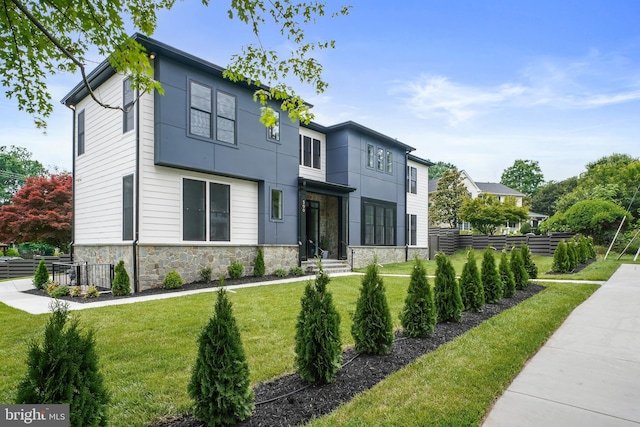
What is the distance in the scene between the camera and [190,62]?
9.53m

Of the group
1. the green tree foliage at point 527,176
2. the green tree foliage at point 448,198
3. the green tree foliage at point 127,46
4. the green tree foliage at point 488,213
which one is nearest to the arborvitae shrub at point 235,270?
the green tree foliage at point 127,46

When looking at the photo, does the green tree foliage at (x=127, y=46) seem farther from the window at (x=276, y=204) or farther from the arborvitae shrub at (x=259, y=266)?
the window at (x=276, y=204)

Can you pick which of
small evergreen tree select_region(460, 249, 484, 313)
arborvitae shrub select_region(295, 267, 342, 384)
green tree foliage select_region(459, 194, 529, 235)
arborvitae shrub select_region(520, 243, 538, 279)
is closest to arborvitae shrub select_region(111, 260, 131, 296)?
arborvitae shrub select_region(295, 267, 342, 384)

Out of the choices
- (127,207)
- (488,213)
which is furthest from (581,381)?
(488,213)

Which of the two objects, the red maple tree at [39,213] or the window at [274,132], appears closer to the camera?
the window at [274,132]

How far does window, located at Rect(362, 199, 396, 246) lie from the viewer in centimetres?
1582

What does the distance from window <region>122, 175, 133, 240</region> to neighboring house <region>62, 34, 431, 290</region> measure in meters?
0.03

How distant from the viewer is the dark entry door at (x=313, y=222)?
14720mm

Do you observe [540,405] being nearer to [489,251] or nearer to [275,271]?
[489,251]

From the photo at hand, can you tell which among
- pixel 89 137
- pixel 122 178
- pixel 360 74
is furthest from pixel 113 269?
pixel 360 74

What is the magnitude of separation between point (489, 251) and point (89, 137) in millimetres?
12191

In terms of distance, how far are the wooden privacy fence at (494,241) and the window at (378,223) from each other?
247cm

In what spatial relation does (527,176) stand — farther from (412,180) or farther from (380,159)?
(380,159)

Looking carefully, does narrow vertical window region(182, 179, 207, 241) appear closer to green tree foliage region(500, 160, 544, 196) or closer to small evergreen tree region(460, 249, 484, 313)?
small evergreen tree region(460, 249, 484, 313)
